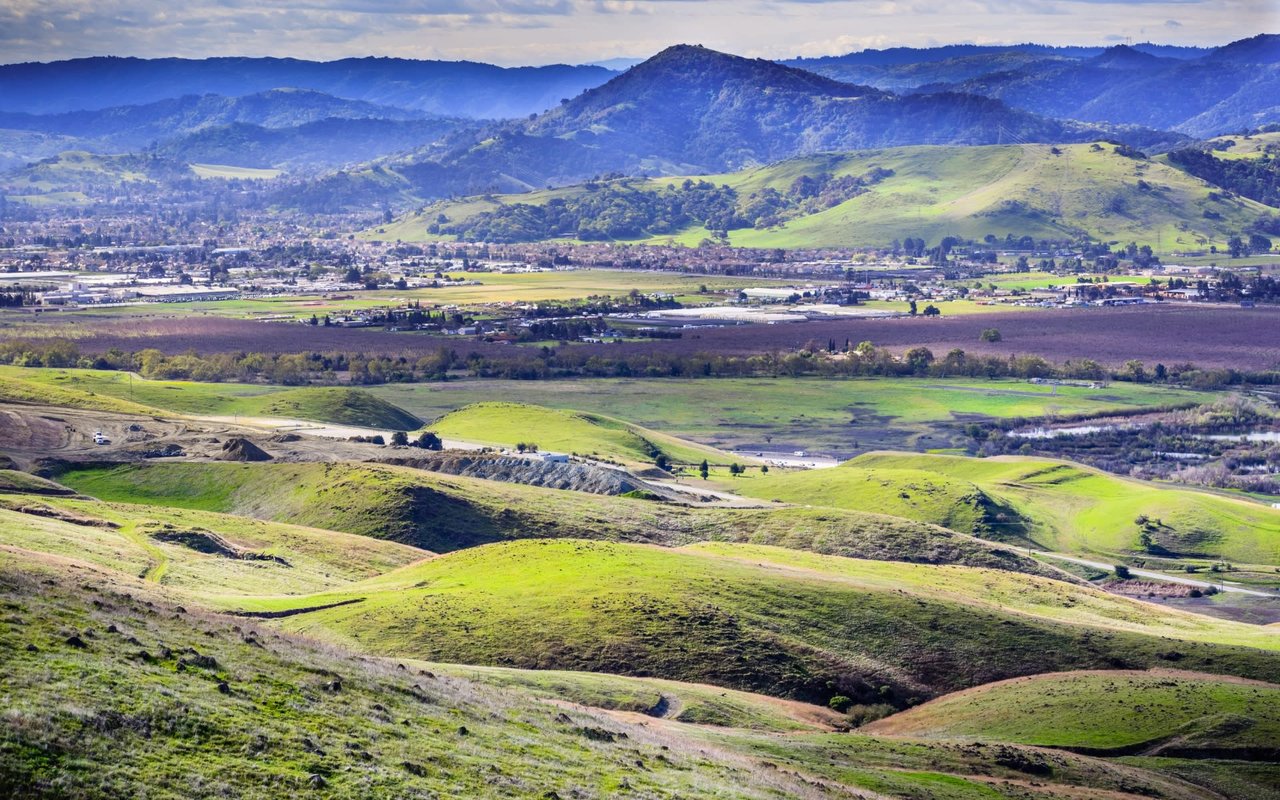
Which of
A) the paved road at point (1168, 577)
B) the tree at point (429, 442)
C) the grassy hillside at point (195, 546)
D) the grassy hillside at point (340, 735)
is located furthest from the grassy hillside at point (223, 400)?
the grassy hillside at point (340, 735)

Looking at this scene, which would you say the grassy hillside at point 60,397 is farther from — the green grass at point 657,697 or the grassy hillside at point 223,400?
the green grass at point 657,697

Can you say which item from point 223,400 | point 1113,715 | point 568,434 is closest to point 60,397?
point 223,400

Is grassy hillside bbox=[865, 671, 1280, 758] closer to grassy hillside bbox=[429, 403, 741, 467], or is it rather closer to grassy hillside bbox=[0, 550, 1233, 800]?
grassy hillside bbox=[0, 550, 1233, 800]

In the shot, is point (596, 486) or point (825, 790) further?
point (596, 486)

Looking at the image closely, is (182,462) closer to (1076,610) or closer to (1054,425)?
(1076,610)

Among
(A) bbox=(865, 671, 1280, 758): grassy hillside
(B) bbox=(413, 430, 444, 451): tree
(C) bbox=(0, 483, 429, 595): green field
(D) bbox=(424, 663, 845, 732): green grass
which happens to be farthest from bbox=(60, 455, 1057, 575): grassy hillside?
(D) bbox=(424, 663, 845, 732): green grass

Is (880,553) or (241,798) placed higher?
(241,798)

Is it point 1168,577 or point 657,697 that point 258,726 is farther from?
point 1168,577

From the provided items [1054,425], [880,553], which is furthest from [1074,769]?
[1054,425]
